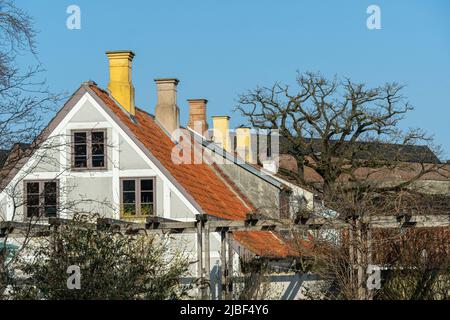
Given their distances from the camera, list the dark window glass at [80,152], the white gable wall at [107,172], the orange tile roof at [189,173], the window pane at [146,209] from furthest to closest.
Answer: the orange tile roof at [189,173], the window pane at [146,209], the dark window glass at [80,152], the white gable wall at [107,172]

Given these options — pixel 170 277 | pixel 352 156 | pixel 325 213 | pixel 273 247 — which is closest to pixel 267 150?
pixel 352 156

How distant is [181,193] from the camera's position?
103ft

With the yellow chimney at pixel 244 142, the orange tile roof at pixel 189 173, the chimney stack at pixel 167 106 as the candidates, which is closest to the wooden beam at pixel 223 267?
the orange tile roof at pixel 189 173

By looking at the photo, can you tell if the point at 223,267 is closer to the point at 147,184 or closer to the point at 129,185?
the point at 147,184

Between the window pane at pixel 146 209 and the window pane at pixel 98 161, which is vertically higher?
the window pane at pixel 98 161

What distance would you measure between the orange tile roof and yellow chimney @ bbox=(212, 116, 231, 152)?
5.92 metres

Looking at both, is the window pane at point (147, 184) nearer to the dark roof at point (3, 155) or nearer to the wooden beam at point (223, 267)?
the wooden beam at point (223, 267)

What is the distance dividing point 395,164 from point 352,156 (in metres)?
2.09

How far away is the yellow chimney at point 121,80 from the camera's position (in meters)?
34.7

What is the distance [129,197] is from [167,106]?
23.2 feet

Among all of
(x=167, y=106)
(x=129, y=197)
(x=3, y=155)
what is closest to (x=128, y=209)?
(x=129, y=197)

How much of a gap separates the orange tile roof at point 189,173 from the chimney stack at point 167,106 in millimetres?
429

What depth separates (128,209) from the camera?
32.0m
